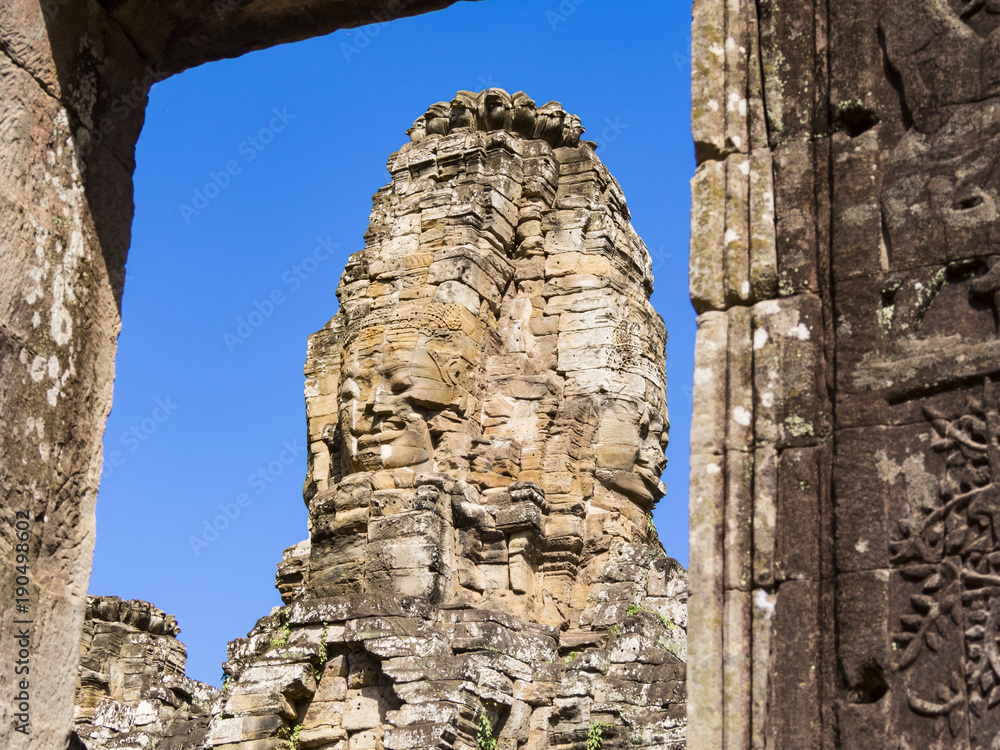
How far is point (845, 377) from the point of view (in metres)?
4.25

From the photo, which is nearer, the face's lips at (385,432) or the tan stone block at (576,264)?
the face's lips at (385,432)

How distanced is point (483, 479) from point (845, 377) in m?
8.33

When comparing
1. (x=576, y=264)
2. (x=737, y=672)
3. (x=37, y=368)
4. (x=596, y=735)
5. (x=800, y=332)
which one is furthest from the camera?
(x=576, y=264)

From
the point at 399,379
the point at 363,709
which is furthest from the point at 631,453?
the point at 363,709

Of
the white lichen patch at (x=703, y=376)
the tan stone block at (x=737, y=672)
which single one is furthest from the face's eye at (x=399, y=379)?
the tan stone block at (x=737, y=672)

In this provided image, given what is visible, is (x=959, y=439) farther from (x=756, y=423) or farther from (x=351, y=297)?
(x=351, y=297)

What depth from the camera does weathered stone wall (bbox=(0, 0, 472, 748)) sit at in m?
5.50

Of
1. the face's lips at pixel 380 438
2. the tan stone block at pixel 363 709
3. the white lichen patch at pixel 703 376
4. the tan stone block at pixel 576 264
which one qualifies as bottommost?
the tan stone block at pixel 363 709

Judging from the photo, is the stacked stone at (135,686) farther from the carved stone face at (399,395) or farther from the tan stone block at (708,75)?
the tan stone block at (708,75)

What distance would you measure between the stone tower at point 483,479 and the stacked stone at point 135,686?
54.1 inches

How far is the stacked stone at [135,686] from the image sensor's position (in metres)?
13.1

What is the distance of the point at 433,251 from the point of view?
1316 centimetres

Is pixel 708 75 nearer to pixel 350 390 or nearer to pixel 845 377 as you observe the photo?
pixel 845 377

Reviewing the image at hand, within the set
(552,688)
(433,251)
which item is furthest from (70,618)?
(433,251)
